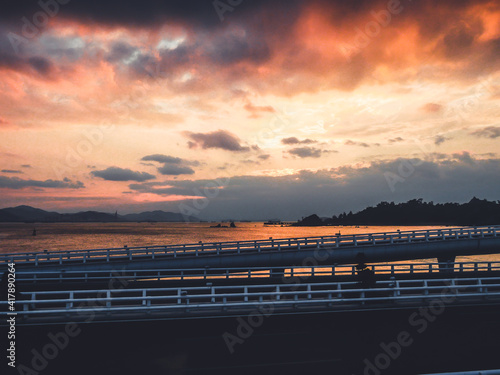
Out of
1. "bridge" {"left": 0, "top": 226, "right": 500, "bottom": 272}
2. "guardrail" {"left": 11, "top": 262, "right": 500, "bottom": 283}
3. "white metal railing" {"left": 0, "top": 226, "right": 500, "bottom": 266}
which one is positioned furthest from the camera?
"white metal railing" {"left": 0, "top": 226, "right": 500, "bottom": 266}

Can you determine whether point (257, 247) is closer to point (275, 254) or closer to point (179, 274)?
point (275, 254)

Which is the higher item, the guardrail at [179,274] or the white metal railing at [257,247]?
the white metal railing at [257,247]

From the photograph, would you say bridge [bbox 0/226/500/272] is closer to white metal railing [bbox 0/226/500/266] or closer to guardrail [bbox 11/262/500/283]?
white metal railing [bbox 0/226/500/266]

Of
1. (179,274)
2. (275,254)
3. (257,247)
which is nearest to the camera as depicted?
(179,274)

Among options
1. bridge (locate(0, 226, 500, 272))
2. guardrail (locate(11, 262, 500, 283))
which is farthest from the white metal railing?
guardrail (locate(11, 262, 500, 283))

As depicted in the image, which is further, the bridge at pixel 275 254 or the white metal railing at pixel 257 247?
the white metal railing at pixel 257 247

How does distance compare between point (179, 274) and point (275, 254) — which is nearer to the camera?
point (179, 274)

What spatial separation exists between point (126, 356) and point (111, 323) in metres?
3.60

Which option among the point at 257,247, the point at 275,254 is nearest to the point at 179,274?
the point at 257,247

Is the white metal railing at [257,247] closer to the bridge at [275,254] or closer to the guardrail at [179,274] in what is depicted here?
the bridge at [275,254]

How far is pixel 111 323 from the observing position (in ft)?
51.2

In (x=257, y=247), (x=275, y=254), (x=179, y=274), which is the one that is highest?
(x=257, y=247)

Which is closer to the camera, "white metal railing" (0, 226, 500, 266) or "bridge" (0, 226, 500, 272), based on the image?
"bridge" (0, 226, 500, 272)

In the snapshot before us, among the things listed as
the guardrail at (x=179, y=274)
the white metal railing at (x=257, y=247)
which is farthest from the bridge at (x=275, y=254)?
the guardrail at (x=179, y=274)
